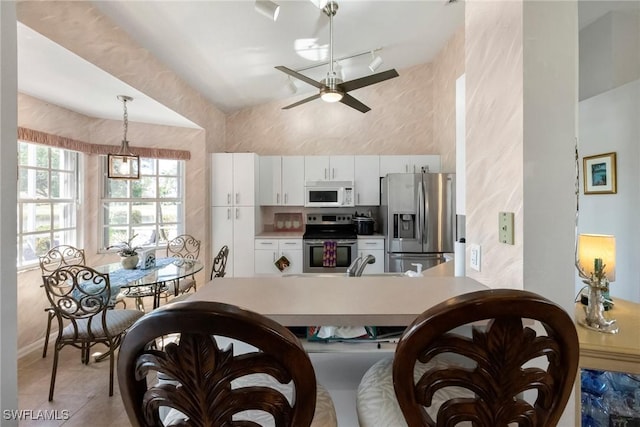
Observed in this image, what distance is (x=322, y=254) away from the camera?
393 centimetres

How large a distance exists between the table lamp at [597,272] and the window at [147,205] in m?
4.06

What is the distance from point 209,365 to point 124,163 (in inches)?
126

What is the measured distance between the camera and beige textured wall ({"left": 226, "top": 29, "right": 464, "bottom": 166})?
450 centimetres

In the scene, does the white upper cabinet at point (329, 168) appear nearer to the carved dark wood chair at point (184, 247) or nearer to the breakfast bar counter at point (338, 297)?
the carved dark wood chair at point (184, 247)

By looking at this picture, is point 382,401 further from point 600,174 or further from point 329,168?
point 329,168

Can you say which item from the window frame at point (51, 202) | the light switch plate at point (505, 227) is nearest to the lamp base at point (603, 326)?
the light switch plate at point (505, 227)

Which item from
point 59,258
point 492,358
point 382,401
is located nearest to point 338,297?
point 382,401

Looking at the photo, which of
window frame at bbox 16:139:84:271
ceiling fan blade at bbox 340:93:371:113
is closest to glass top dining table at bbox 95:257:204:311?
window frame at bbox 16:139:84:271

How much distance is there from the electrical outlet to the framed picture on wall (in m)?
1.97

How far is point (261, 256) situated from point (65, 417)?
7.87ft

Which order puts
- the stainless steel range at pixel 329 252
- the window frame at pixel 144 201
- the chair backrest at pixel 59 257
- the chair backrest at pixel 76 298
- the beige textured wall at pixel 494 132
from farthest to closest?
the stainless steel range at pixel 329 252 → the window frame at pixel 144 201 → the chair backrest at pixel 59 257 → the chair backrest at pixel 76 298 → the beige textured wall at pixel 494 132

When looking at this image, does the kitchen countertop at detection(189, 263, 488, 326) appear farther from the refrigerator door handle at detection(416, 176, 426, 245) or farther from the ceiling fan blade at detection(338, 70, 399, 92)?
the refrigerator door handle at detection(416, 176, 426, 245)

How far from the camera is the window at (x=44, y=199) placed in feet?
8.95

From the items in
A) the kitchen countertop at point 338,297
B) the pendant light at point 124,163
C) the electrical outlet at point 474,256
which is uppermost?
the pendant light at point 124,163
